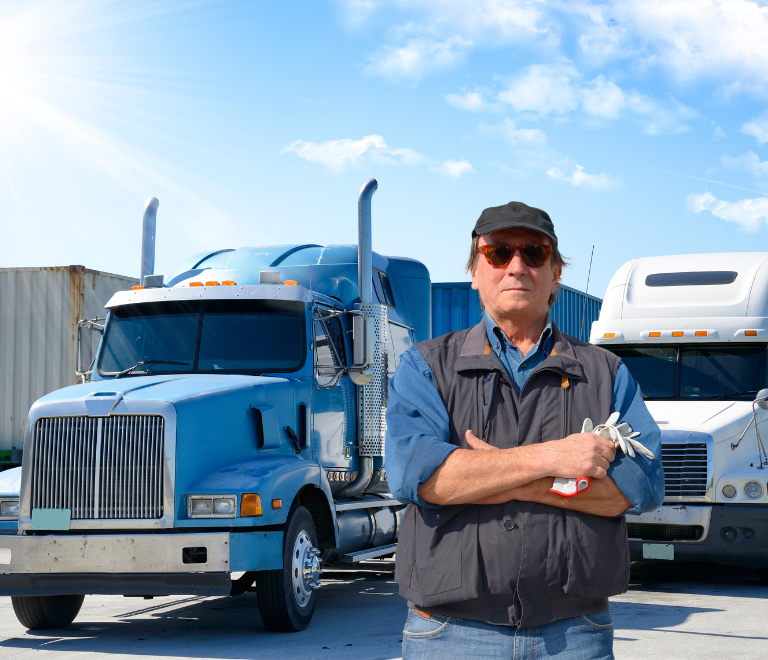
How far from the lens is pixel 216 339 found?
8.16m

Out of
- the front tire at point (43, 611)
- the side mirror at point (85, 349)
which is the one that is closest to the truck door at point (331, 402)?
the side mirror at point (85, 349)

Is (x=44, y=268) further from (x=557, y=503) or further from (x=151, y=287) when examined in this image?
(x=557, y=503)

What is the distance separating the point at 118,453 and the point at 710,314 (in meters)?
6.31

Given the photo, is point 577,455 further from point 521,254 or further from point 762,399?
point 762,399

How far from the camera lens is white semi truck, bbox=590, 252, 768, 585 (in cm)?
931

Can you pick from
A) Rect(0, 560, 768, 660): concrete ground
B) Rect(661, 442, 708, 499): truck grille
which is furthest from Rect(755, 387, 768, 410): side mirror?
Rect(0, 560, 768, 660): concrete ground

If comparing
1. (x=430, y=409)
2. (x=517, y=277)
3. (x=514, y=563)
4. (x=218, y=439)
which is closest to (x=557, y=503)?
(x=514, y=563)

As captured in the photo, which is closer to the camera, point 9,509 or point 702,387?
point 9,509

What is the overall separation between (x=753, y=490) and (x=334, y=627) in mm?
4308

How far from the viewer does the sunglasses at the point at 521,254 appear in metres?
2.87

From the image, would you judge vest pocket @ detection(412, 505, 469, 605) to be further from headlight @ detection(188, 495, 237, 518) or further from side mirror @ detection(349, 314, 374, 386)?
side mirror @ detection(349, 314, 374, 386)

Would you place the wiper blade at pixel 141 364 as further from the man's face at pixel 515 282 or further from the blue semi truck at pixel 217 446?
the man's face at pixel 515 282

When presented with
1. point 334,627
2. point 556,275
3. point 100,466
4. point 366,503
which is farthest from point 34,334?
point 556,275

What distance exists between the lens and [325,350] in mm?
8523
